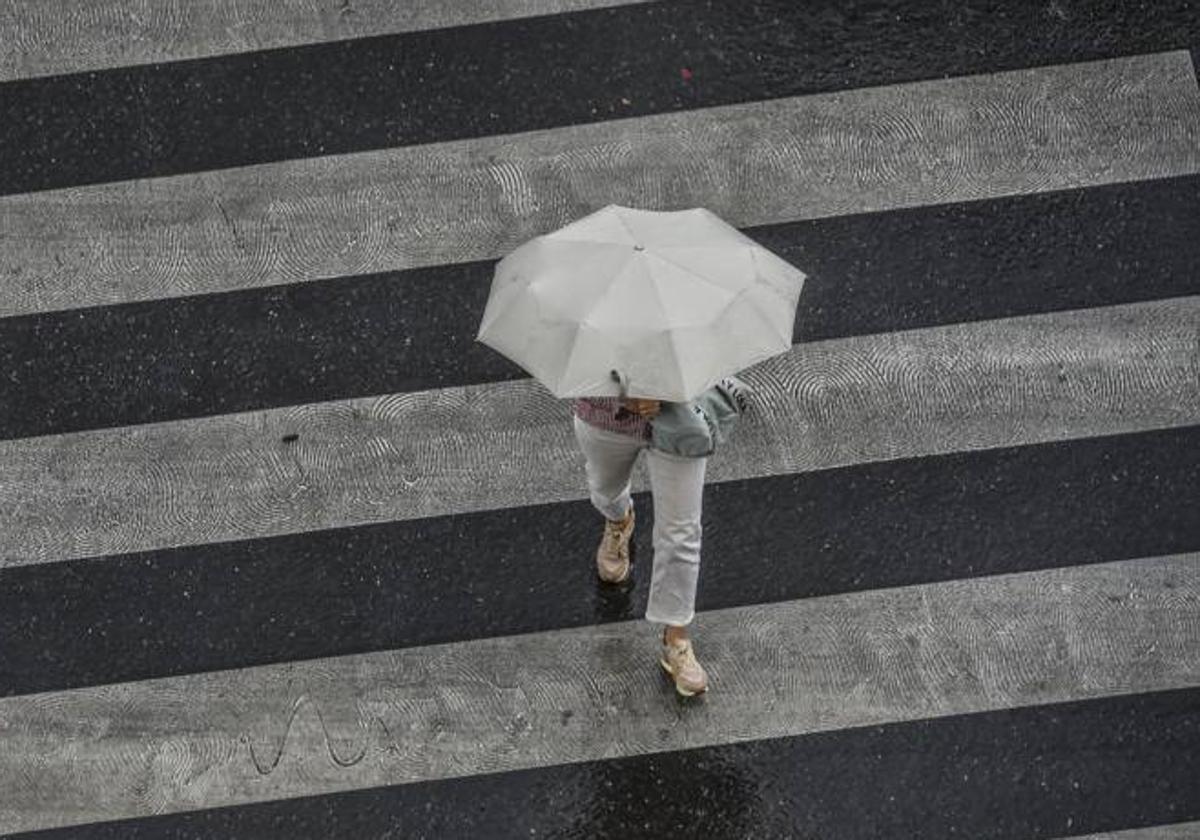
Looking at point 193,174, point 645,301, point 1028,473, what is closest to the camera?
point 645,301

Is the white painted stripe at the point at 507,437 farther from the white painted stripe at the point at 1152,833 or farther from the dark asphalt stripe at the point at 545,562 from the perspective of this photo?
the white painted stripe at the point at 1152,833

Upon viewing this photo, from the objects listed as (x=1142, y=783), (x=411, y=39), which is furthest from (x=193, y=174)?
(x=1142, y=783)

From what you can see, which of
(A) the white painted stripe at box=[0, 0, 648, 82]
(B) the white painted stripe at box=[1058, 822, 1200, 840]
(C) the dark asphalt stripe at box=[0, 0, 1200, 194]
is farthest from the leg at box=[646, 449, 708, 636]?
(A) the white painted stripe at box=[0, 0, 648, 82]

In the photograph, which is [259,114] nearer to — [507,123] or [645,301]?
[507,123]

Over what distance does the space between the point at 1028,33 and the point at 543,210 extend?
6.34 feet

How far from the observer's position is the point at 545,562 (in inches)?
244

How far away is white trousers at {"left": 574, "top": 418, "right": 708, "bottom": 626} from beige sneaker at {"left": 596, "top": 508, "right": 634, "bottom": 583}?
0.38 ft

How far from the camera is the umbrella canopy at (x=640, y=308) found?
192 inches

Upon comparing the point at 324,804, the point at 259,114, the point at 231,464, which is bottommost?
the point at 324,804

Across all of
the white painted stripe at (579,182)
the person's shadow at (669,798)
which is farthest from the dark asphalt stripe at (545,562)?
the white painted stripe at (579,182)

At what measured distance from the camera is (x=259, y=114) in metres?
6.81

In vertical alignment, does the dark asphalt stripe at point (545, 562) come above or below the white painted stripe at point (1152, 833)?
above

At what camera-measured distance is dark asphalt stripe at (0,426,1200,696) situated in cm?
612

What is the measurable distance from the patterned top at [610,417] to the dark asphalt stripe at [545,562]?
1.02 m
